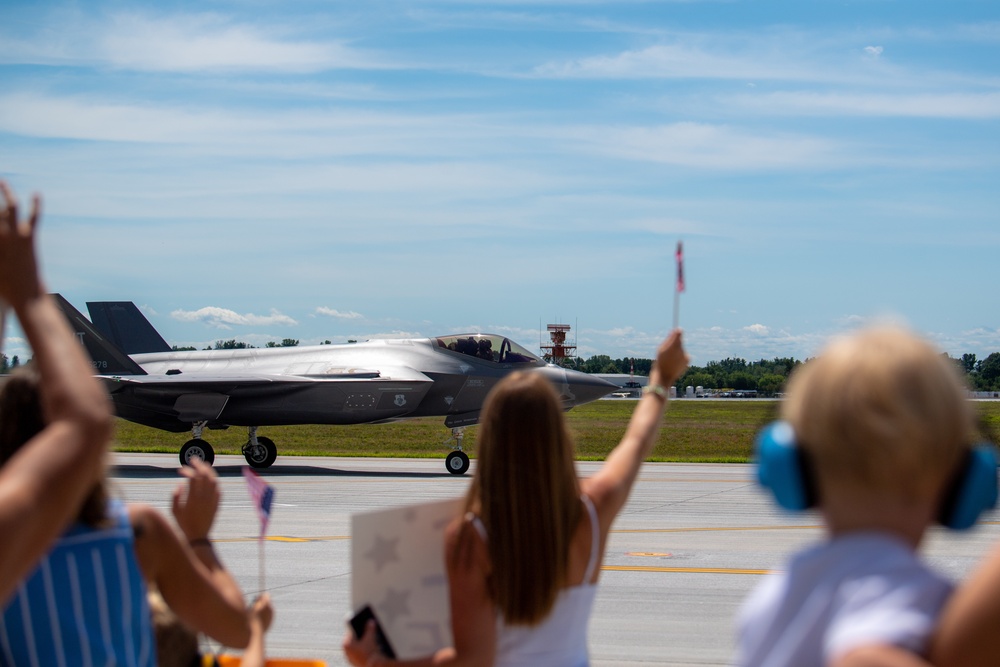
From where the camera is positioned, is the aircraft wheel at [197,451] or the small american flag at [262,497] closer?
the small american flag at [262,497]

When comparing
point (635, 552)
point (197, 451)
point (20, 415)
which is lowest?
point (197, 451)

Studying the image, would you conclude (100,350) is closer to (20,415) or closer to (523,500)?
A: (20,415)

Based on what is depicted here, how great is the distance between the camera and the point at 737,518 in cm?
1545

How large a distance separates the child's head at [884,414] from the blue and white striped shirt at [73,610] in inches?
72.6

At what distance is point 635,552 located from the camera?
12.2 meters

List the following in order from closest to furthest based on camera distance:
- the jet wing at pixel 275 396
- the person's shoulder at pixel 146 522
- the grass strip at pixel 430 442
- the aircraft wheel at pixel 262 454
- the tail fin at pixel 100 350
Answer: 1. the person's shoulder at pixel 146 522
2. the jet wing at pixel 275 396
3. the aircraft wheel at pixel 262 454
4. the tail fin at pixel 100 350
5. the grass strip at pixel 430 442

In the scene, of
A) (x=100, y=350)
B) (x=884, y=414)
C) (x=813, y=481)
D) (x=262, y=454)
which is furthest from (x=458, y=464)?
(x=884, y=414)

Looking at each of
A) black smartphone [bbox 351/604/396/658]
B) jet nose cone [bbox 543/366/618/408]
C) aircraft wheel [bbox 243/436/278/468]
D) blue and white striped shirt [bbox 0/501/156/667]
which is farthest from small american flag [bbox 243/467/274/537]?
aircraft wheel [bbox 243/436/278/468]

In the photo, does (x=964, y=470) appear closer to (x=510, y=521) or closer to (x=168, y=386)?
(x=510, y=521)

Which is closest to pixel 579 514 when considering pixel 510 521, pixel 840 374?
pixel 510 521

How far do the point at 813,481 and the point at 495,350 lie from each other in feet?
75.8

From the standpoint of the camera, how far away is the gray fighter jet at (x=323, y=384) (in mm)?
24531

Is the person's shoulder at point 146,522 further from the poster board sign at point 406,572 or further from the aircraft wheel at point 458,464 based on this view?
the aircraft wheel at point 458,464

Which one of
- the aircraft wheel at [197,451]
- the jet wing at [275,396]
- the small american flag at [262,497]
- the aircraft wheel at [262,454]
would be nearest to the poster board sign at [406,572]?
the small american flag at [262,497]
